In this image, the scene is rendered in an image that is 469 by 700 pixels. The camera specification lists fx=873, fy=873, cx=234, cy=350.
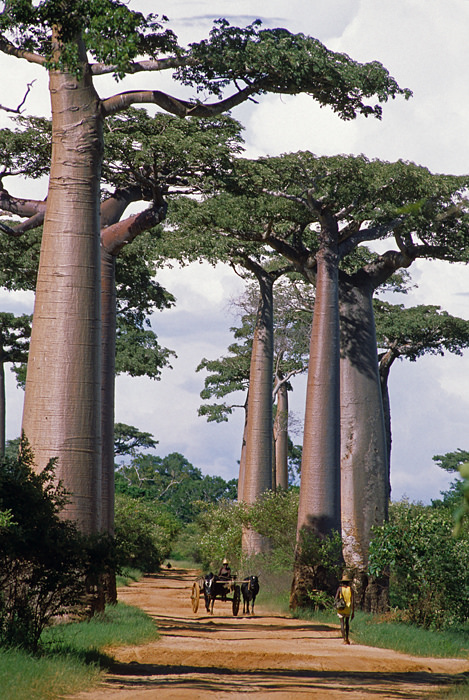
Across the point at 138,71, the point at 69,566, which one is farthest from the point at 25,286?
the point at 69,566

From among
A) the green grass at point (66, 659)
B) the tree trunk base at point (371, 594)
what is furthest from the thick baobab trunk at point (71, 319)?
the tree trunk base at point (371, 594)

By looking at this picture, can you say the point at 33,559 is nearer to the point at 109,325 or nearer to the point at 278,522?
the point at 109,325

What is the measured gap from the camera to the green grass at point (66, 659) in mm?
7383

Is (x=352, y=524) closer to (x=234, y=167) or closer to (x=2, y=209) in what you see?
(x=234, y=167)

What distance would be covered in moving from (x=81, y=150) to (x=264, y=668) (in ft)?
24.8

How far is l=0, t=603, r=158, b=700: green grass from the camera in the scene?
7.38 m

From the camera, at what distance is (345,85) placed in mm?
15305

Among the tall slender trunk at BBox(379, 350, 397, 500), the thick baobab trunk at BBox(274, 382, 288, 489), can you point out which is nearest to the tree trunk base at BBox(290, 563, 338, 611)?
the tall slender trunk at BBox(379, 350, 397, 500)

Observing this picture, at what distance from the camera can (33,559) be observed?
9.25 meters

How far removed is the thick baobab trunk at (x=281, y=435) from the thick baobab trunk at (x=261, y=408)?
14664mm

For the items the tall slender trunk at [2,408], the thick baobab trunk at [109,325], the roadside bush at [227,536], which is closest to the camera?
the thick baobab trunk at [109,325]

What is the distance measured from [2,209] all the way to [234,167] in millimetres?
5022

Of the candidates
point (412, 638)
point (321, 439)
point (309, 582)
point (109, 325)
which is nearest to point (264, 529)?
point (309, 582)

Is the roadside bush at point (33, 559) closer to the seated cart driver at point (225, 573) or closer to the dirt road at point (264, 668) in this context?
the dirt road at point (264, 668)
